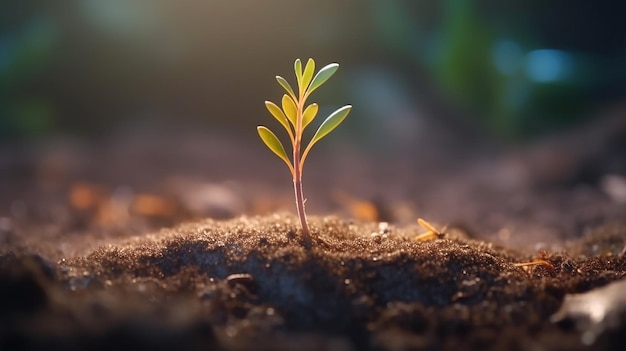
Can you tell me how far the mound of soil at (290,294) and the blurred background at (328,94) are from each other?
226 centimetres

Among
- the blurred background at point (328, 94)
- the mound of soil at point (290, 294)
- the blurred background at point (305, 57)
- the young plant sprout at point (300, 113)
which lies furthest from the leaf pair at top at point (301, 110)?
the blurred background at point (305, 57)

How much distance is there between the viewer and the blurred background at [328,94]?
440cm

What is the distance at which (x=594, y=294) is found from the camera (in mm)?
1357

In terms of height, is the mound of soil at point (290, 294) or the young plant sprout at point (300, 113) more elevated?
the young plant sprout at point (300, 113)

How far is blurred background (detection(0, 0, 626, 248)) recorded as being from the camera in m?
4.40

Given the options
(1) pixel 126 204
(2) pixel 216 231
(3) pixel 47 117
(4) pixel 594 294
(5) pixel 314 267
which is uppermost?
(3) pixel 47 117

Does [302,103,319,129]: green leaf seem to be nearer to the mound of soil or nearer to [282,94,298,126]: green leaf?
[282,94,298,126]: green leaf

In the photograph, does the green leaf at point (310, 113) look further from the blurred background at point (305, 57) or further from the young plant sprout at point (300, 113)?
the blurred background at point (305, 57)

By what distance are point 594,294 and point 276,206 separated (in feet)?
7.01

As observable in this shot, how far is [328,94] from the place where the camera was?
5922 mm

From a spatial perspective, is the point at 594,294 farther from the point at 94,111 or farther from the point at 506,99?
the point at 94,111

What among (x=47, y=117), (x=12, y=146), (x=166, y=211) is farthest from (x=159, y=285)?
(x=47, y=117)

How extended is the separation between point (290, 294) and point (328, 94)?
4.68m

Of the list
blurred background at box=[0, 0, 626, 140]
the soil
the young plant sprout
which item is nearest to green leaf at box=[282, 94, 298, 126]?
the young plant sprout
